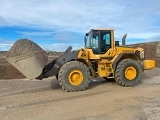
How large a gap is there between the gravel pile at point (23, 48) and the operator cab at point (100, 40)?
2180 millimetres

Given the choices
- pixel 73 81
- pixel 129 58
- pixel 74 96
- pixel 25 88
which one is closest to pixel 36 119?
pixel 74 96

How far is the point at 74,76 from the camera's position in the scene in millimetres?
8922

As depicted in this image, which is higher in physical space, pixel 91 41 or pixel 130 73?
pixel 91 41

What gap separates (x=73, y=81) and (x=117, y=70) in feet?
6.03

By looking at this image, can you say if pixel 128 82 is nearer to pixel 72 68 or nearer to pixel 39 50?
pixel 72 68

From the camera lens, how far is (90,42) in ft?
32.6

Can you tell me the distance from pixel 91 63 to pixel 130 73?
5.33 ft

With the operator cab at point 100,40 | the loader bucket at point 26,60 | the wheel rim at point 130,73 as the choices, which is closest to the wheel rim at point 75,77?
the loader bucket at point 26,60

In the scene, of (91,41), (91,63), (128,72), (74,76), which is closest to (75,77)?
(74,76)

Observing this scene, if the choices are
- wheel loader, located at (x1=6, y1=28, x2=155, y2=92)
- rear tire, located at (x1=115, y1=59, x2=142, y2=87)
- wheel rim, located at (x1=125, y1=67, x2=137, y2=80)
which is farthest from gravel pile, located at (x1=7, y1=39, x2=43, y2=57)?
wheel rim, located at (x1=125, y1=67, x2=137, y2=80)

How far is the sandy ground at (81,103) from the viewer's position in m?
5.84

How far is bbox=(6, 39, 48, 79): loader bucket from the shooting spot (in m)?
8.32

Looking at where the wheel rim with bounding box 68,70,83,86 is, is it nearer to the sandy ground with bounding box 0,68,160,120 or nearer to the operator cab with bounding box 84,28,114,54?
the sandy ground with bounding box 0,68,160,120

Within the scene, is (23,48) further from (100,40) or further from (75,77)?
(100,40)
